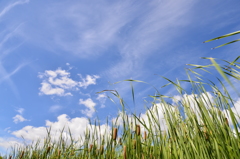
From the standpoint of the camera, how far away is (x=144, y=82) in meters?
2.23

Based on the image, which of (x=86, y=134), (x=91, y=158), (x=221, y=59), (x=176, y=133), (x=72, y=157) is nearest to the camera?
(x=221, y=59)

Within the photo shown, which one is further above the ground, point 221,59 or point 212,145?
point 221,59

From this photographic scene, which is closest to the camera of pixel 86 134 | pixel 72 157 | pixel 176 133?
pixel 176 133

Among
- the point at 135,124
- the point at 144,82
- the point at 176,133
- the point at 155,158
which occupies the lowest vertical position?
the point at 155,158

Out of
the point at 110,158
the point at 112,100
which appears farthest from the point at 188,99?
the point at 110,158

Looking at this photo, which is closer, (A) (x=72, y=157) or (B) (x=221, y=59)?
(B) (x=221, y=59)

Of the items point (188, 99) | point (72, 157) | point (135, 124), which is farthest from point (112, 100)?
point (72, 157)

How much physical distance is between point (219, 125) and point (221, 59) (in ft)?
2.17

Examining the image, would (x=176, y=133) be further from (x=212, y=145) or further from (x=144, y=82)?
(x=144, y=82)

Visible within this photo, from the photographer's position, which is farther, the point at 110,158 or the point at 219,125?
the point at 110,158

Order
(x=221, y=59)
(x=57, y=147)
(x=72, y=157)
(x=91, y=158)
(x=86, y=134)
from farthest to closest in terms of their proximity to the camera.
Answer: (x=57, y=147) < (x=72, y=157) < (x=86, y=134) < (x=91, y=158) < (x=221, y=59)

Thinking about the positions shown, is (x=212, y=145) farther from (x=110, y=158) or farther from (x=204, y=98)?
(x=110, y=158)

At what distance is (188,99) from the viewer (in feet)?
8.29

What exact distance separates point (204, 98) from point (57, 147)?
10.2ft
